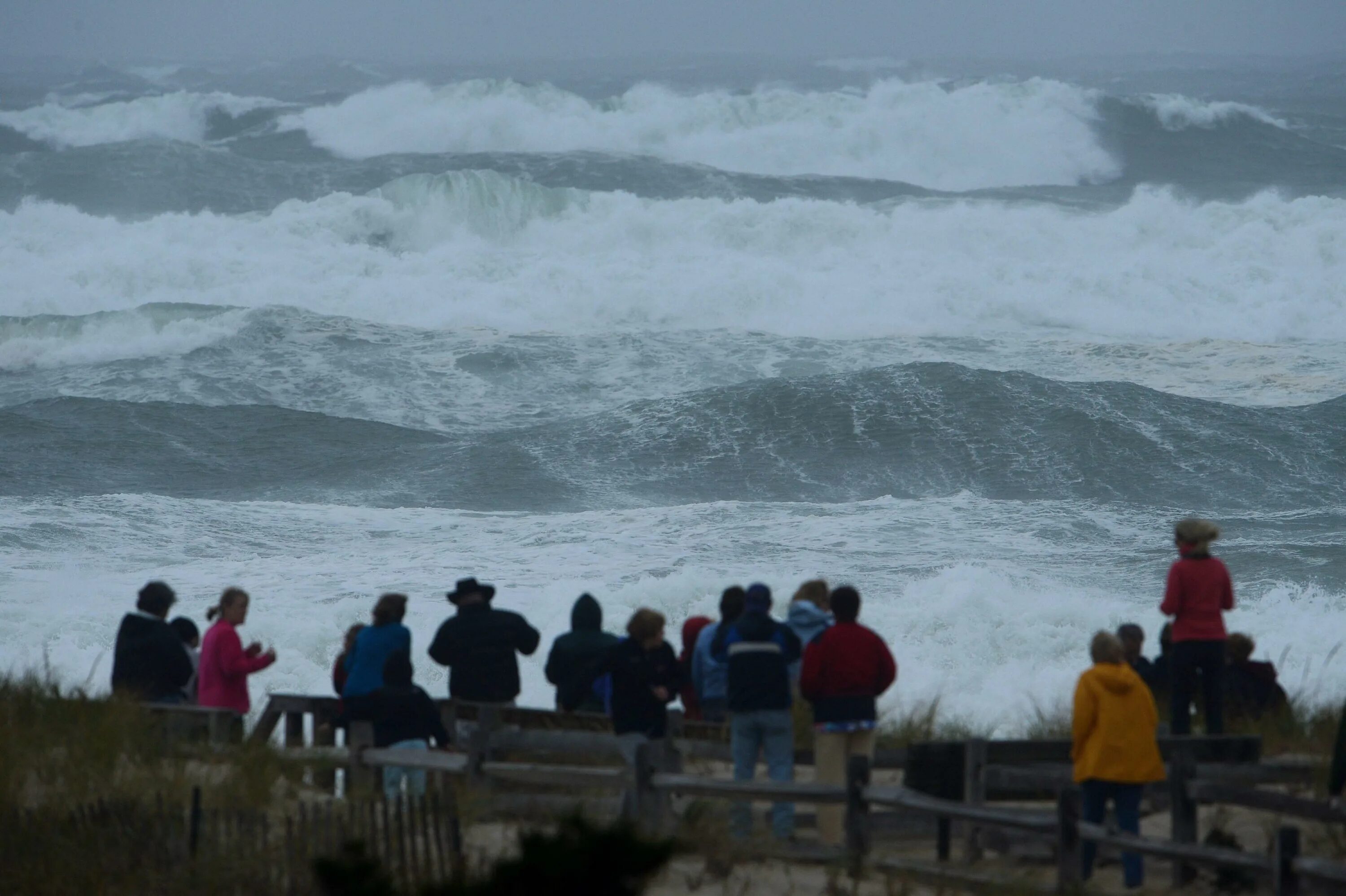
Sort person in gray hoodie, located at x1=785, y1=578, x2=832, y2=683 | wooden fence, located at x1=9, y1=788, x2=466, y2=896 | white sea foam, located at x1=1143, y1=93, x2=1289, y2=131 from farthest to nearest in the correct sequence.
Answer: white sea foam, located at x1=1143, y1=93, x2=1289, y2=131 < person in gray hoodie, located at x1=785, y1=578, x2=832, y2=683 < wooden fence, located at x1=9, y1=788, x2=466, y2=896

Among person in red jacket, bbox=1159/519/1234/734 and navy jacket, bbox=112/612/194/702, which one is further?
navy jacket, bbox=112/612/194/702

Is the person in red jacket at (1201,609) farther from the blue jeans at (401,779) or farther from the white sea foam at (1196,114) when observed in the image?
the white sea foam at (1196,114)

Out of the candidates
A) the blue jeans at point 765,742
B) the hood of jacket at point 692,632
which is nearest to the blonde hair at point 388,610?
the hood of jacket at point 692,632

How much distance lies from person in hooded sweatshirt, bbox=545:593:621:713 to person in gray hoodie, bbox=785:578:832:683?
866mm

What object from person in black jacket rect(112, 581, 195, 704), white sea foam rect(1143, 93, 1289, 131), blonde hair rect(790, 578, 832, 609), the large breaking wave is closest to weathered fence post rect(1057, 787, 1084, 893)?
blonde hair rect(790, 578, 832, 609)

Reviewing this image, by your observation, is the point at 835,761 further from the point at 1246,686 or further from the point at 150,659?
the point at 150,659

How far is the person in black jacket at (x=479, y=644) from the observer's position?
786cm

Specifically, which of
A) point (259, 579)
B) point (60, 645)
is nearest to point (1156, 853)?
point (60, 645)

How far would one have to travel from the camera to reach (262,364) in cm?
2984

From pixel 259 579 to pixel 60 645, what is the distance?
2.60 m

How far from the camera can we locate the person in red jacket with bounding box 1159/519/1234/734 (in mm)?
7367

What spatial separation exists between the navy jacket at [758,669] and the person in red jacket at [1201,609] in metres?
1.89

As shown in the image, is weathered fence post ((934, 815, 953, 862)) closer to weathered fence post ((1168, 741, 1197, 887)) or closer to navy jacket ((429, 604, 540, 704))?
weathered fence post ((1168, 741, 1197, 887))

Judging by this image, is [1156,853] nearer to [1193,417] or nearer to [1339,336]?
[1193,417]
